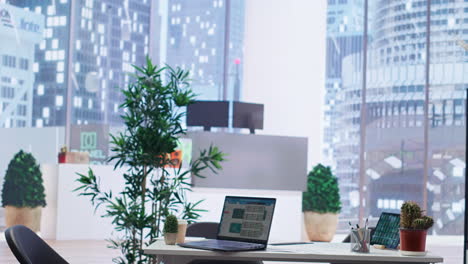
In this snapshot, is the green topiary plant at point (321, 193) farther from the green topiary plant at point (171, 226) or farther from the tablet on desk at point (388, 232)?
the green topiary plant at point (171, 226)

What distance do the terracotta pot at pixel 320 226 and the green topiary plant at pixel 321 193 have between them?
0.08 m

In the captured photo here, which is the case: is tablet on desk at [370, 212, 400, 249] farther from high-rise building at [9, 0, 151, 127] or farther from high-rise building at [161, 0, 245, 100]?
high-rise building at [161, 0, 245, 100]

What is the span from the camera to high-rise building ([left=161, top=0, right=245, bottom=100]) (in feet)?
46.7

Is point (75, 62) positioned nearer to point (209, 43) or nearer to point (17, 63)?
point (17, 63)

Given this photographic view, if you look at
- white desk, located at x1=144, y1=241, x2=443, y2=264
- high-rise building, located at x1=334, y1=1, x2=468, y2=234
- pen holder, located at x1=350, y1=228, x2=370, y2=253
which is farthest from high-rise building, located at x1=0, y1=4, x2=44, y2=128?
pen holder, located at x1=350, y1=228, x2=370, y2=253

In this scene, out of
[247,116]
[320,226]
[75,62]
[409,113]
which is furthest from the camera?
[409,113]

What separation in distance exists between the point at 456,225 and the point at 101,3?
24.8 ft

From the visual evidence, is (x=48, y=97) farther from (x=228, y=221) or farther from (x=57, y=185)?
(x=228, y=221)

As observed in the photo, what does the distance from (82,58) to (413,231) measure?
10073mm

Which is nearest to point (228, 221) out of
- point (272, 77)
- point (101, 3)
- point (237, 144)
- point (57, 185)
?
point (237, 144)

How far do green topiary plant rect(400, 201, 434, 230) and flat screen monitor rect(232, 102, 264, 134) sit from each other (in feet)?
22.0

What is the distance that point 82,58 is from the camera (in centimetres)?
1291

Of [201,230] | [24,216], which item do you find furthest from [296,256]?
[24,216]

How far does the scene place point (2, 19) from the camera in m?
12.3
